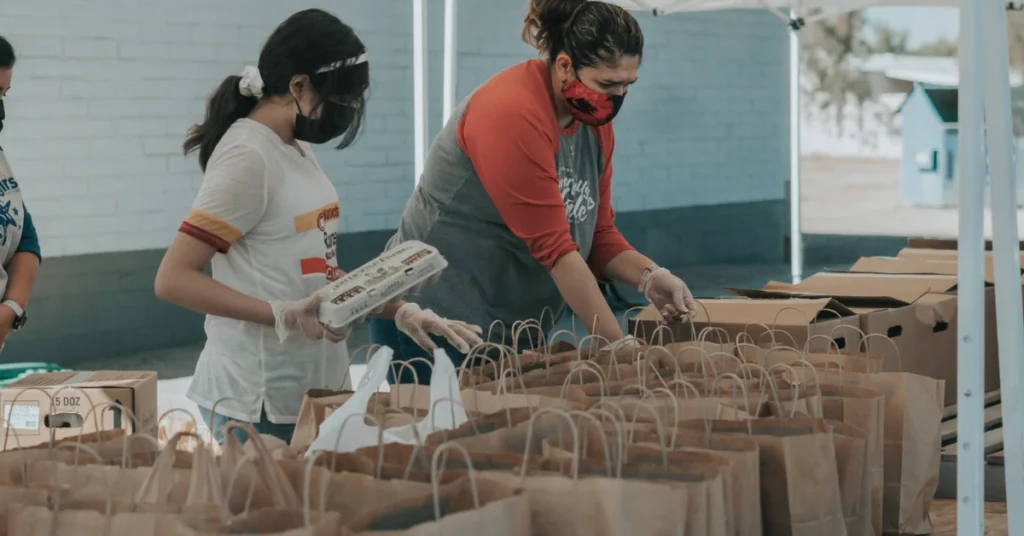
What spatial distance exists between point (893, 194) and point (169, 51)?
24.8 feet

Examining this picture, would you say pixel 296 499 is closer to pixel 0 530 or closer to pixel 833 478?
pixel 0 530

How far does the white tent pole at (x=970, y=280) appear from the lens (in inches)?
68.1

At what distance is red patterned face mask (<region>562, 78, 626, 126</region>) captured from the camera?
2246mm

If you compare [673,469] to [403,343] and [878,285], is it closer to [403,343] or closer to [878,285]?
[403,343]

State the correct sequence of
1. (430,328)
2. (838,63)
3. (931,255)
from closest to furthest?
(430,328) < (931,255) < (838,63)

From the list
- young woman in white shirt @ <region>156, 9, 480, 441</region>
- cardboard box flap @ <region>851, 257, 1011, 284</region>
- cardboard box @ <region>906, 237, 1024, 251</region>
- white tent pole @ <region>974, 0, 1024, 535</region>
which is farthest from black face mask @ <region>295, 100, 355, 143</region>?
cardboard box @ <region>906, 237, 1024, 251</region>

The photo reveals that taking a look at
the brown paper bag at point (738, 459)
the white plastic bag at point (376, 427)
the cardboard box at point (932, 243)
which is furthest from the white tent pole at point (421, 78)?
the brown paper bag at point (738, 459)

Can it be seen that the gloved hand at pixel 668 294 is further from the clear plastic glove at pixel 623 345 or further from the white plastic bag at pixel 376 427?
the white plastic bag at pixel 376 427

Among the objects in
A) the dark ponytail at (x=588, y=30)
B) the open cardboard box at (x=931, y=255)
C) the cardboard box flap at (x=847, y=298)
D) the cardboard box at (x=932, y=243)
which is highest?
the dark ponytail at (x=588, y=30)

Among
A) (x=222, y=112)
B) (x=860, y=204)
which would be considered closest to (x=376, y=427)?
(x=222, y=112)

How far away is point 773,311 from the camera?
8.47 ft

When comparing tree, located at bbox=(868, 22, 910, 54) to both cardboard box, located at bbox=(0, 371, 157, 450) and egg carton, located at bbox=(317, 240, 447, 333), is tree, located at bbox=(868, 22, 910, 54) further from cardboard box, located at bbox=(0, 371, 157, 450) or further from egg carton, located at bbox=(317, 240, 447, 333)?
egg carton, located at bbox=(317, 240, 447, 333)

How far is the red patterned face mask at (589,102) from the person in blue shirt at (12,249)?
1.16 meters

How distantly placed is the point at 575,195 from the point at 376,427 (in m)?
0.85
